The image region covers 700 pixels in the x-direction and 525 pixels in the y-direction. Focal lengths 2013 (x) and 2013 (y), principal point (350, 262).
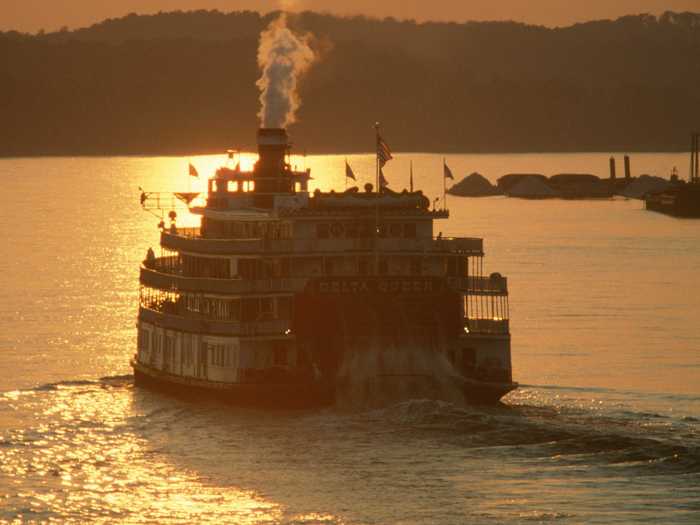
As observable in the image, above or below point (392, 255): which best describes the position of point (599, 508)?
below

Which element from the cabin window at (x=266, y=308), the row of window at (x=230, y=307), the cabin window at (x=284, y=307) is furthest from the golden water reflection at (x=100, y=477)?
the cabin window at (x=284, y=307)

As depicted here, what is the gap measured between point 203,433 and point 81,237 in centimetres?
11426

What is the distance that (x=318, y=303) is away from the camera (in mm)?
69562

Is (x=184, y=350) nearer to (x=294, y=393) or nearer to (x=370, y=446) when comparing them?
(x=294, y=393)

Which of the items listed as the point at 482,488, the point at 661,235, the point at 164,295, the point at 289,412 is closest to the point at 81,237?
the point at 661,235

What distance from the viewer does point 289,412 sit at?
69.3 m

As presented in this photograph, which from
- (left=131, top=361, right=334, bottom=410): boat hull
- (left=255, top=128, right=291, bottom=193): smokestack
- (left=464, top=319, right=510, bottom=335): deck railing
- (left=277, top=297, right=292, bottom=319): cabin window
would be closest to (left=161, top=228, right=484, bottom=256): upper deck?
(left=277, top=297, right=292, bottom=319): cabin window

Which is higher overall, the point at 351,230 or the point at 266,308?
the point at 351,230

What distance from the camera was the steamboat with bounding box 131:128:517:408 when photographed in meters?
69.5

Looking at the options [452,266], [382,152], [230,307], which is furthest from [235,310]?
[382,152]

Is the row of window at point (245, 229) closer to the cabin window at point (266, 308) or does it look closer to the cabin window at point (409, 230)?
the cabin window at point (266, 308)

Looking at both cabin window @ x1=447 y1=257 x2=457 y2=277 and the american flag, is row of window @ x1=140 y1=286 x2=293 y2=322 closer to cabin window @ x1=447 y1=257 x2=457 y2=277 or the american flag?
cabin window @ x1=447 y1=257 x2=457 y2=277

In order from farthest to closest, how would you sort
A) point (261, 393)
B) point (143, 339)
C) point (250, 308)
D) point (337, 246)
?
point (143, 339) → point (337, 246) → point (250, 308) → point (261, 393)

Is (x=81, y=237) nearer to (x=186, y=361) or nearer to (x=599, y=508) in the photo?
(x=186, y=361)
